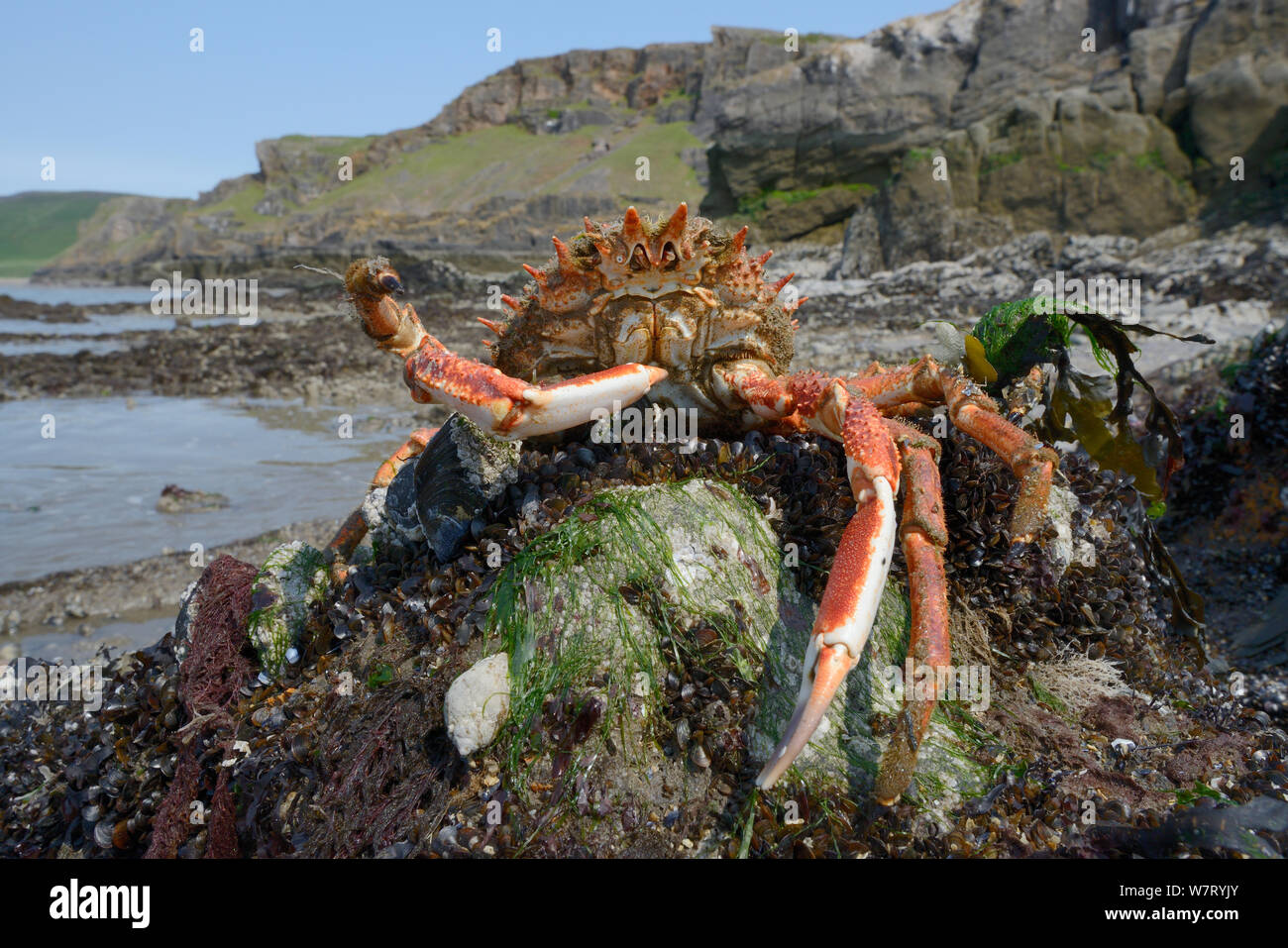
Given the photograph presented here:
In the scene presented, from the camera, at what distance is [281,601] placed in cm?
392

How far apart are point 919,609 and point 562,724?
1444 mm

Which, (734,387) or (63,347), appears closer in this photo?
(734,387)

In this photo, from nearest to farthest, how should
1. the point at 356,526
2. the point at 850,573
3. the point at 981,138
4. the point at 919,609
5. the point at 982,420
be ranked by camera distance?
the point at 850,573 < the point at 919,609 < the point at 982,420 < the point at 356,526 < the point at 981,138

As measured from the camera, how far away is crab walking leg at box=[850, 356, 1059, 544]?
3133 millimetres

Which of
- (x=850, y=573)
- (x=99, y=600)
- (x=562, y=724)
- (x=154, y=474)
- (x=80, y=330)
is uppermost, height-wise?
(x=80, y=330)

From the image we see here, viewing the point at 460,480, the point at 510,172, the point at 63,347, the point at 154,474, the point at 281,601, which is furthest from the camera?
the point at 510,172

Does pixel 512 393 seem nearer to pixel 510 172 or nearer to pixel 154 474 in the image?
pixel 154 474

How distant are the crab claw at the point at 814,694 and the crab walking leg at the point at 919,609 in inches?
18.0

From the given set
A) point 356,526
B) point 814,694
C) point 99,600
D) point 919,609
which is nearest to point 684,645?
point 814,694

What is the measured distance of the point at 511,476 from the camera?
371 centimetres

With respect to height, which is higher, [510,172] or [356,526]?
[510,172]

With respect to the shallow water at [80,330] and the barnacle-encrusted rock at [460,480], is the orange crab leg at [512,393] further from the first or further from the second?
the shallow water at [80,330]
